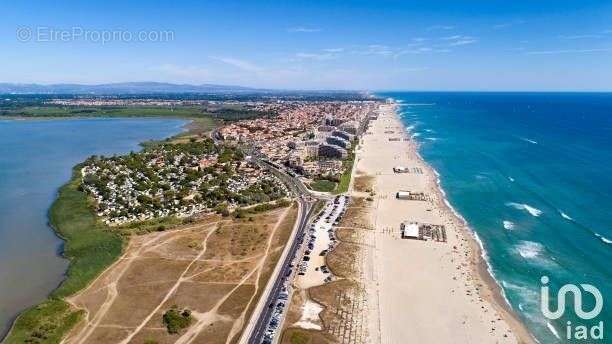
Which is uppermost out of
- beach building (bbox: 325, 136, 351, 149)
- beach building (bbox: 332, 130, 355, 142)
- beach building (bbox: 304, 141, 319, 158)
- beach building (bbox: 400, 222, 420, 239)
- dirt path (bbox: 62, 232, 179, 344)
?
beach building (bbox: 332, 130, 355, 142)

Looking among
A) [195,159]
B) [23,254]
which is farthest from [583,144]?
[23,254]

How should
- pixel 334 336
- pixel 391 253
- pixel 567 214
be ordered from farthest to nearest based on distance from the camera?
pixel 567 214
pixel 391 253
pixel 334 336

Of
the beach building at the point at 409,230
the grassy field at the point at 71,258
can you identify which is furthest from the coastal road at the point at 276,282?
the grassy field at the point at 71,258

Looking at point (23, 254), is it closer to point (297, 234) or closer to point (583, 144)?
point (297, 234)

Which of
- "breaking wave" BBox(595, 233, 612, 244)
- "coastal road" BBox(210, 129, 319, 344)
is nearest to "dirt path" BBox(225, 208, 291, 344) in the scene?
"coastal road" BBox(210, 129, 319, 344)

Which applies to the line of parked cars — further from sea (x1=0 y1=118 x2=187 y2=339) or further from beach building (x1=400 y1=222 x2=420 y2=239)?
sea (x1=0 y1=118 x2=187 y2=339)

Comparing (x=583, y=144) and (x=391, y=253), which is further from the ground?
(x=583, y=144)

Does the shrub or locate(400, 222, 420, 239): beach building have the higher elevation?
locate(400, 222, 420, 239): beach building
